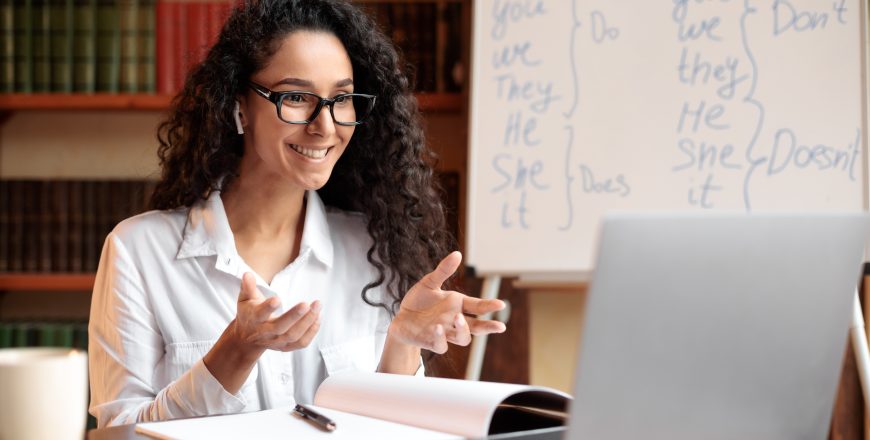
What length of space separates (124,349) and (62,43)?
135 cm

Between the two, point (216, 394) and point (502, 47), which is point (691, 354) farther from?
point (502, 47)

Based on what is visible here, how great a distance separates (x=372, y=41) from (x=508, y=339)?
3.64 ft

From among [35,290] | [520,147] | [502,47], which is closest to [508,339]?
[520,147]

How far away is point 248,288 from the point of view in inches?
39.2

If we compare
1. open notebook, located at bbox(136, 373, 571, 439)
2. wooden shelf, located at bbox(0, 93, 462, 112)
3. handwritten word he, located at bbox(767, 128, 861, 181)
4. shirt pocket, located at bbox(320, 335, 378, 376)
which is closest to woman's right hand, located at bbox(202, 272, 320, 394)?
open notebook, located at bbox(136, 373, 571, 439)

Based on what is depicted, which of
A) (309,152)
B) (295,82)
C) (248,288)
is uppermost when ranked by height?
(295,82)

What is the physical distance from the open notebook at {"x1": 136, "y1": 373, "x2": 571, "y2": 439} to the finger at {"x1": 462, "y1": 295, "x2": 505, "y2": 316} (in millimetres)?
162

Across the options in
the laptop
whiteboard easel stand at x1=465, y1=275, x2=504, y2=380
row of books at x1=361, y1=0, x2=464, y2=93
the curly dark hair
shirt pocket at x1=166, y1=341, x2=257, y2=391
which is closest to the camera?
the laptop

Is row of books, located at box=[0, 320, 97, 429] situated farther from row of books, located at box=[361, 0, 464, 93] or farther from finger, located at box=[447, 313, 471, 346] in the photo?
finger, located at box=[447, 313, 471, 346]

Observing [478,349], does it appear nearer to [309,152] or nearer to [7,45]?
[309,152]

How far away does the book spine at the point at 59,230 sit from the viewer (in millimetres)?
2365

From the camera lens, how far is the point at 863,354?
1675 mm

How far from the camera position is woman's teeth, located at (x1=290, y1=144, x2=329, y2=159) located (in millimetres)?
1375

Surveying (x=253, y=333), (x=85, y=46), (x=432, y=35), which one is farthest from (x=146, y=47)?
(x=253, y=333)
